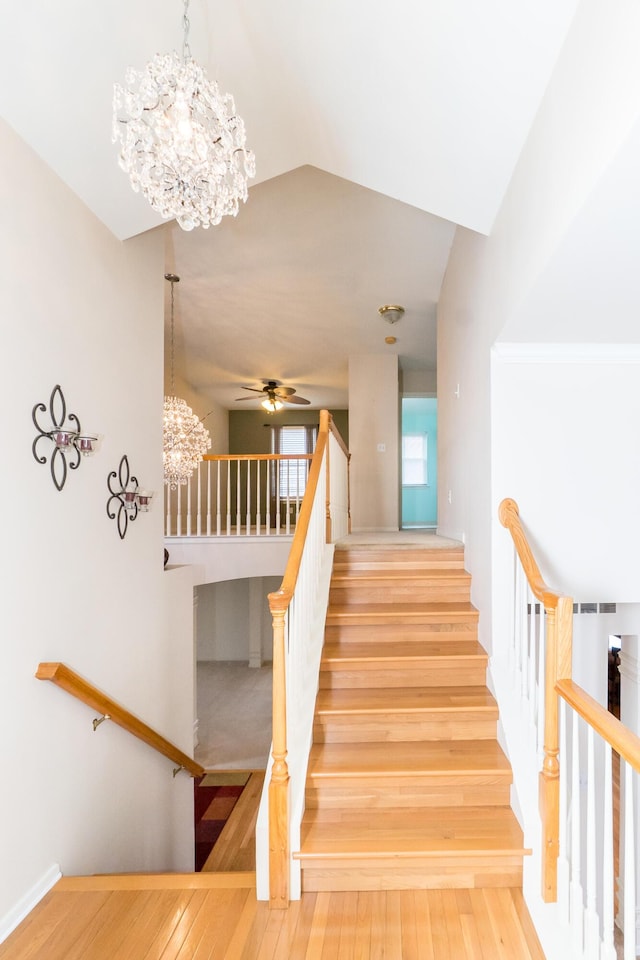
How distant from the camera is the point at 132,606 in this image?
11.1 feet

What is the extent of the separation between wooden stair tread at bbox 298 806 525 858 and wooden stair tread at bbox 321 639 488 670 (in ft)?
2.82

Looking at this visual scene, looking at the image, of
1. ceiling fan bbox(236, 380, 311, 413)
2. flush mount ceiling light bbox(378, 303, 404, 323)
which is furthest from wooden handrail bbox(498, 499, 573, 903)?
ceiling fan bbox(236, 380, 311, 413)

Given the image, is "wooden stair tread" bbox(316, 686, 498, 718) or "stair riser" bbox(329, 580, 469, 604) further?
"stair riser" bbox(329, 580, 469, 604)

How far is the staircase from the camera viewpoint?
93.6 inches

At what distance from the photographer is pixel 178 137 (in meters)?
1.67

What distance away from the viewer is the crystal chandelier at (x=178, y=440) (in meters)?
Answer: 5.69

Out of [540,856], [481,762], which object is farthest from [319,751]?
[540,856]

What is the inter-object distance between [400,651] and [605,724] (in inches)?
74.6

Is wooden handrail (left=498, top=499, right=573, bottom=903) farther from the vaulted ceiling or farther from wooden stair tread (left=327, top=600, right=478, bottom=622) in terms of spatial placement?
the vaulted ceiling

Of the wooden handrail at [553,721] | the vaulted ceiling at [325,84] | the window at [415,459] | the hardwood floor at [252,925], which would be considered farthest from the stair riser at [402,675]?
the window at [415,459]

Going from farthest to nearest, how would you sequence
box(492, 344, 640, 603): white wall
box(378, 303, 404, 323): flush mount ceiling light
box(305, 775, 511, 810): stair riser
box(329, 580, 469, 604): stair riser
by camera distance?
1. box(378, 303, 404, 323): flush mount ceiling light
2. box(329, 580, 469, 604): stair riser
3. box(492, 344, 640, 603): white wall
4. box(305, 775, 511, 810): stair riser

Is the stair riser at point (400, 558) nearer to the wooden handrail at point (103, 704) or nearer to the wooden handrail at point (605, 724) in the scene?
the wooden handrail at point (103, 704)

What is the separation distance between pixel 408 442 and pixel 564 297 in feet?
28.8

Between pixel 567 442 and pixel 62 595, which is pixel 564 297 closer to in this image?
pixel 567 442
